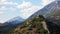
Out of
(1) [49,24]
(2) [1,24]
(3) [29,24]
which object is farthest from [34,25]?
(2) [1,24]

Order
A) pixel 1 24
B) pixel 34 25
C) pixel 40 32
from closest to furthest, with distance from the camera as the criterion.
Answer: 1. pixel 40 32
2. pixel 34 25
3. pixel 1 24

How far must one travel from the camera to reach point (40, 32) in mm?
53781

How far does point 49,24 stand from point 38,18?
466 cm

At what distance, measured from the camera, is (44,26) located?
56.8m

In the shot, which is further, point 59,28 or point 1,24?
point 1,24

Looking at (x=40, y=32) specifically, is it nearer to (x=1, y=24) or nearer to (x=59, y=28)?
(x=59, y=28)

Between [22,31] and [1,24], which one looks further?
[1,24]

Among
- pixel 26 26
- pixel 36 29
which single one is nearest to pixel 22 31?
pixel 26 26

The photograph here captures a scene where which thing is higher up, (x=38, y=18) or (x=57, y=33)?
(x=38, y=18)

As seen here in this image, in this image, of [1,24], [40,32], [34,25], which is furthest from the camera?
[1,24]

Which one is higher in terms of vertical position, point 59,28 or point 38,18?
point 38,18

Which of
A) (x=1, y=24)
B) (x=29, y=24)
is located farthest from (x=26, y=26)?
(x=1, y=24)

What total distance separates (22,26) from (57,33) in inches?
527

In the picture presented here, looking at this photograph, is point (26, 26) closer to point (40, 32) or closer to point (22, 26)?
point (22, 26)
